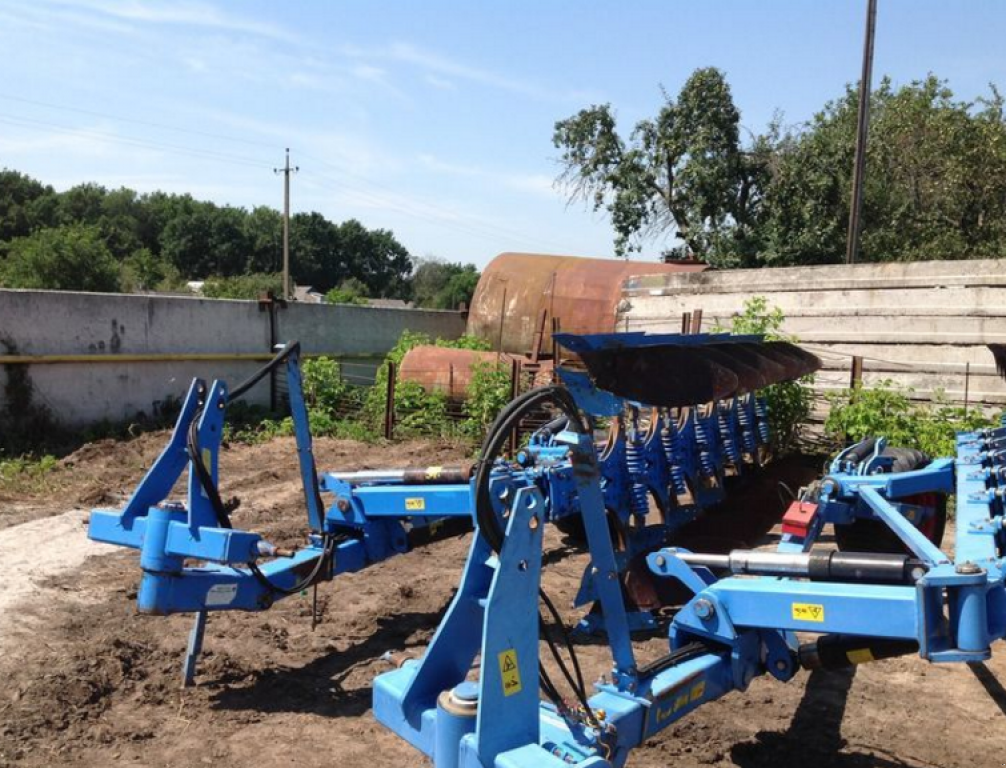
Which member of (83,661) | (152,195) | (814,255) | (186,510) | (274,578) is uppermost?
(152,195)

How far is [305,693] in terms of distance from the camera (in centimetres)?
460

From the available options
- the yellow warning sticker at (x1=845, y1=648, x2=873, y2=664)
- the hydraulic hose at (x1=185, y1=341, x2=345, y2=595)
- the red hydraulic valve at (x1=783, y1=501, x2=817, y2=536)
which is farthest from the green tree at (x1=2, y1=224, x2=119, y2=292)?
the yellow warning sticker at (x1=845, y1=648, x2=873, y2=664)

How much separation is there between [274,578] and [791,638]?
8.27 feet

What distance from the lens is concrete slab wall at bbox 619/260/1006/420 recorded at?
31.2 ft

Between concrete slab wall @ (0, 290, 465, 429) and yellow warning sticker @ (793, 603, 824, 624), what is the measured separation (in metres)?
10.4

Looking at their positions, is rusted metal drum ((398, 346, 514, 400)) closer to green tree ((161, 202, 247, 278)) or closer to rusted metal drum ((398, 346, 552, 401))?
rusted metal drum ((398, 346, 552, 401))

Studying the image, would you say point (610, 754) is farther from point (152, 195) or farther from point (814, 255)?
point (152, 195)

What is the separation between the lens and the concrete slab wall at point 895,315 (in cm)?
950

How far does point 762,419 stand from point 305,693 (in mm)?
6101

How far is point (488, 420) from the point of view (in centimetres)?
1134

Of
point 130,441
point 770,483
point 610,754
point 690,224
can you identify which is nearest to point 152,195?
point 690,224

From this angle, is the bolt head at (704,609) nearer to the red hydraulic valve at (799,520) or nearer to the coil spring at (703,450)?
the red hydraulic valve at (799,520)

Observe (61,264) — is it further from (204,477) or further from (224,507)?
(204,477)

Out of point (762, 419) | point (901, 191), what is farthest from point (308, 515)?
point (901, 191)
